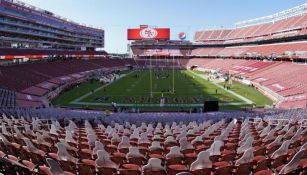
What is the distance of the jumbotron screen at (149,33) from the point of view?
116312 millimetres

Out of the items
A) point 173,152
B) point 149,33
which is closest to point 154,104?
point 173,152

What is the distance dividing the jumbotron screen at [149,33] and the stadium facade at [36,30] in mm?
19996

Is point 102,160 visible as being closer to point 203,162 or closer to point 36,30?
point 203,162

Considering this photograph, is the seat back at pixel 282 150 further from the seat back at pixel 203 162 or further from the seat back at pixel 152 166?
the seat back at pixel 152 166

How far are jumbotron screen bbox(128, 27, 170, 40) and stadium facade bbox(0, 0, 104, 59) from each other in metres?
20.0

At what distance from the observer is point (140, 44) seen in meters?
141

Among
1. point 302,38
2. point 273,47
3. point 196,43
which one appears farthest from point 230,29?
point 302,38

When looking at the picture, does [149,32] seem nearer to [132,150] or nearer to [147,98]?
[147,98]

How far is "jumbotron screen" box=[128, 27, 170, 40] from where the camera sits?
11631 cm

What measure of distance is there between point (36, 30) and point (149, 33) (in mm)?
42895

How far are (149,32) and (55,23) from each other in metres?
34.0

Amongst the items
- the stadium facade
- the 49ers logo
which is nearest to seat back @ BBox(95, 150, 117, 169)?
the stadium facade

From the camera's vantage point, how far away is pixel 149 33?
117000 mm

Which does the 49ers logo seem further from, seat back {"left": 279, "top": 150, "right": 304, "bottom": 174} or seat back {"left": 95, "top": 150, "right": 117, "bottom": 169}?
seat back {"left": 279, "top": 150, "right": 304, "bottom": 174}
